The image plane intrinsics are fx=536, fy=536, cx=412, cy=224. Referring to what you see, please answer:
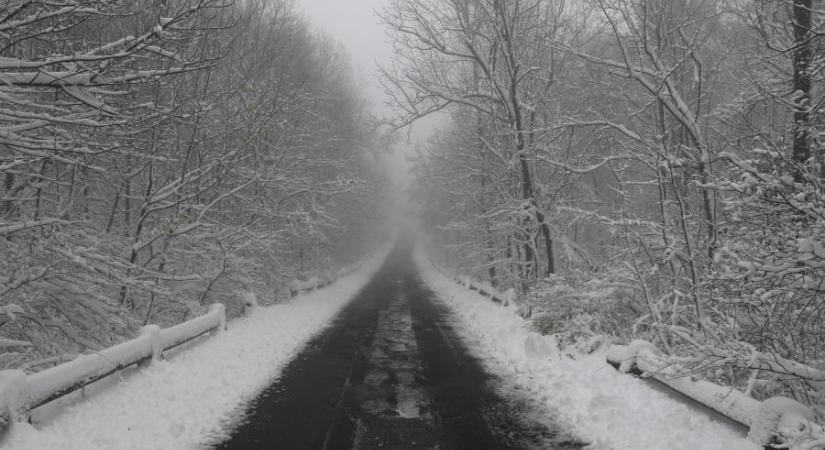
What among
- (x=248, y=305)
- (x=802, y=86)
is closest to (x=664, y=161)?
(x=802, y=86)

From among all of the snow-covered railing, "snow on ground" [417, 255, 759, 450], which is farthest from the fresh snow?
"snow on ground" [417, 255, 759, 450]

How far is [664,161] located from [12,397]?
883cm

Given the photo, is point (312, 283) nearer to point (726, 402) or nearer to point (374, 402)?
point (374, 402)

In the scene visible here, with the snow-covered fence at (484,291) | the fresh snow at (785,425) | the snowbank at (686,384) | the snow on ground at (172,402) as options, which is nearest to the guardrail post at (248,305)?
the snow on ground at (172,402)

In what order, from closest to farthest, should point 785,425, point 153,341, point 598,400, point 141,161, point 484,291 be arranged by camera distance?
point 785,425 < point 598,400 < point 153,341 < point 141,161 < point 484,291

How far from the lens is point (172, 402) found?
743 cm

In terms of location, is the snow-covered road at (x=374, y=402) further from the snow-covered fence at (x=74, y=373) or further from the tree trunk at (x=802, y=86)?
the tree trunk at (x=802, y=86)

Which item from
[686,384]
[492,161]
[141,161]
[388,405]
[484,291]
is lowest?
[484,291]

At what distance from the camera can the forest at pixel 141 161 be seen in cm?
643

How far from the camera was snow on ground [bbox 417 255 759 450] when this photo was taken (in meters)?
5.79

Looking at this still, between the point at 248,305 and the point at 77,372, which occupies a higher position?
the point at 77,372

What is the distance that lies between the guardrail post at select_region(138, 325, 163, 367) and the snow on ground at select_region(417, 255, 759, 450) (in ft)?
19.5

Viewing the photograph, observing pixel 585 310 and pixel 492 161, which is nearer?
pixel 585 310

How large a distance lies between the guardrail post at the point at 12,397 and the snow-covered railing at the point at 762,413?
20.7 ft
